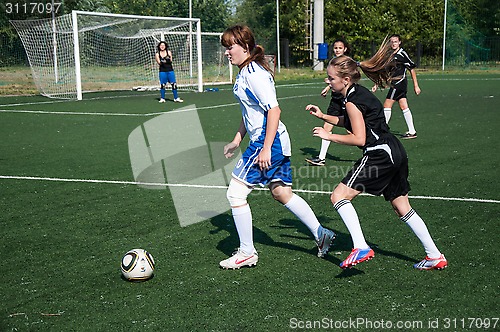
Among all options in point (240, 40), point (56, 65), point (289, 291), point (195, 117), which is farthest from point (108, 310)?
point (56, 65)

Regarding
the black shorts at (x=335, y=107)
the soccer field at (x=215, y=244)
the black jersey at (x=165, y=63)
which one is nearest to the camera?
the soccer field at (x=215, y=244)

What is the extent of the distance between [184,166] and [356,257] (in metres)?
5.36

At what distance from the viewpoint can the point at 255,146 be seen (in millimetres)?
4930

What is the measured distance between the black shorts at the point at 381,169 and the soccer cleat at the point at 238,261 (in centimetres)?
101

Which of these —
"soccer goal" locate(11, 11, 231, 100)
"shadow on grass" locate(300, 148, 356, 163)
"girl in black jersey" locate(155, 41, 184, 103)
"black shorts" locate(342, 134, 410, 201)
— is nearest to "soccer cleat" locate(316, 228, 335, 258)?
"black shorts" locate(342, 134, 410, 201)

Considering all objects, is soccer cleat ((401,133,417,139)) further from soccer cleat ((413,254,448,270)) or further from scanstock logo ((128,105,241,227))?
soccer cleat ((413,254,448,270))

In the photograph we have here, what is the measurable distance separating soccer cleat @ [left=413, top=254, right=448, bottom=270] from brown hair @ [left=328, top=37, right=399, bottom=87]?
4.79 feet

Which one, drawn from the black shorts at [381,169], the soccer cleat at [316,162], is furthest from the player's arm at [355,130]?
the soccer cleat at [316,162]

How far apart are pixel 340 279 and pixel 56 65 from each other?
21.2 metres

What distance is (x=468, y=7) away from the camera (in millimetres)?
56562

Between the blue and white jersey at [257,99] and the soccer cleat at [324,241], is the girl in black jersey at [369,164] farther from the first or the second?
the blue and white jersey at [257,99]

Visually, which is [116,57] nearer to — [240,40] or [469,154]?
[469,154]

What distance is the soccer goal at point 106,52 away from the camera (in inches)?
936

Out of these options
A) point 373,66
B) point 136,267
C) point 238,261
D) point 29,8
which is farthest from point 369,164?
point 29,8
